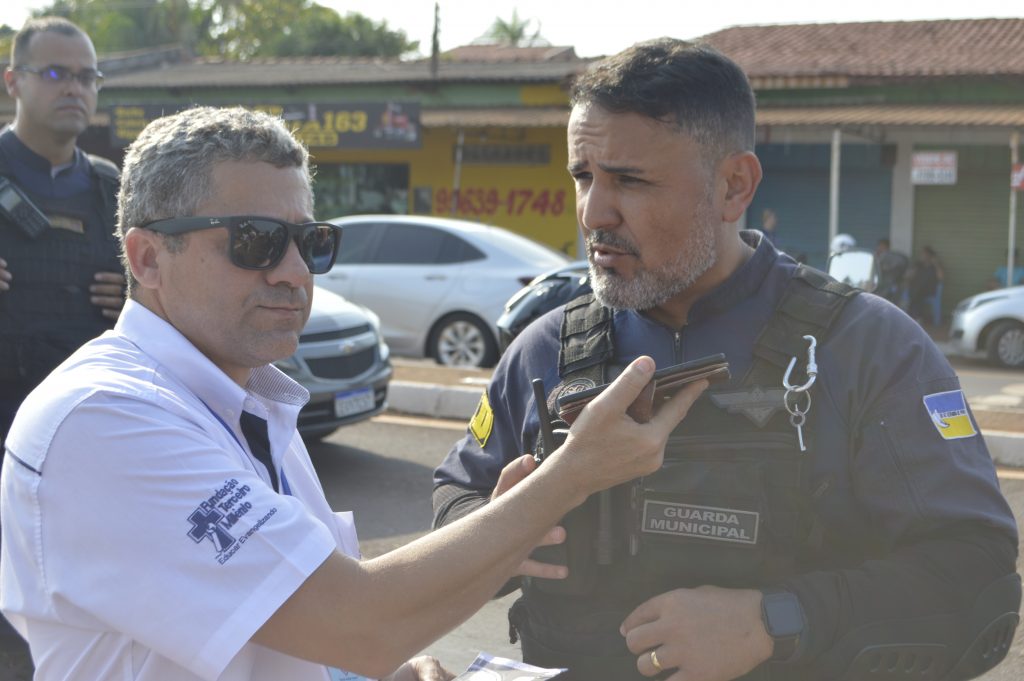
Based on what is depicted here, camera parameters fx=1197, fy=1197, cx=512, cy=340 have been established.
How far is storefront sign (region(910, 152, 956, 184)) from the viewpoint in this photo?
61.2ft

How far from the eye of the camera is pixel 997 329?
14578 mm

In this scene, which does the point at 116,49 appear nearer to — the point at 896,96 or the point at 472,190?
the point at 472,190

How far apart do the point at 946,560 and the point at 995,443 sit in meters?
5.98

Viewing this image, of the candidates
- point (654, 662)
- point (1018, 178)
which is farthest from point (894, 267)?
point (654, 662)

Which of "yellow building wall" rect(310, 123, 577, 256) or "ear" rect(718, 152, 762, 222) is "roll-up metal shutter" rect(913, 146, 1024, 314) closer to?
"yellow building wall" rect(310, 123, 577, 256)

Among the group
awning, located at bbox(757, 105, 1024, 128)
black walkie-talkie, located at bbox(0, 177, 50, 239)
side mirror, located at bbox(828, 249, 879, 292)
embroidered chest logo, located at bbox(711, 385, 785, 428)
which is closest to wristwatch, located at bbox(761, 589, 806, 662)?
embroidered chest logo, located at bbox(711, 385, 785, 428)

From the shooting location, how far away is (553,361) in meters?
2.42

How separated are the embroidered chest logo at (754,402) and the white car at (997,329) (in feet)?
44.2

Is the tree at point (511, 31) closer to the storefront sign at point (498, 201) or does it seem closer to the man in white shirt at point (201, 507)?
the storefront sign at point (498, 201)

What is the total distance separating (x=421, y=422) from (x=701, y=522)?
7.11 metres

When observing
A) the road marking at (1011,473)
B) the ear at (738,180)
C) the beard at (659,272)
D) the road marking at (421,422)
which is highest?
the ear at (738,180)

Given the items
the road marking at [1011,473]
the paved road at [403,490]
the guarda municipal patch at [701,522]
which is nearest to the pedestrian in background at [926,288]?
the road marking at [1011,473]

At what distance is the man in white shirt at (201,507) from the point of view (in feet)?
5.45

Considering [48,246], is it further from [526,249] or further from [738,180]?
[526,249]
